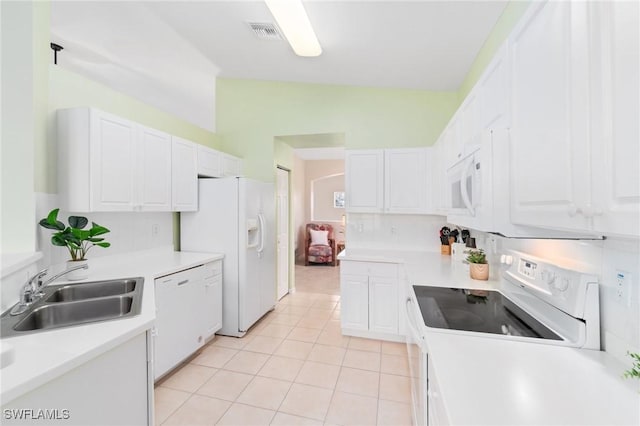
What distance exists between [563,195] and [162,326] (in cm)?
266

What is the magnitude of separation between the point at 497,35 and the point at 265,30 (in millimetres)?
1968

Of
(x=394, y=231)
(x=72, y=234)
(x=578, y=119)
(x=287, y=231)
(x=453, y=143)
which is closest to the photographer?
(x=578, y=119)

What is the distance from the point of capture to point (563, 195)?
858 mm

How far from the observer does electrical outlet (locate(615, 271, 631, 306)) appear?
3.19ft

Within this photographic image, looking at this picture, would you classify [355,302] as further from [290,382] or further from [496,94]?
[496,94]

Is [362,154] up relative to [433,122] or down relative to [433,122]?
down

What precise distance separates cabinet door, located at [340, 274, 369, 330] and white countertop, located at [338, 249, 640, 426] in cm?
→ 182

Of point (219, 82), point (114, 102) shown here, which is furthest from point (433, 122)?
point (114, 102)

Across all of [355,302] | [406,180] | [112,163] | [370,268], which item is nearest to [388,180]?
[406,180]

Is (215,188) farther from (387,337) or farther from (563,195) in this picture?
(563,195)

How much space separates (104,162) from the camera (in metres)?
2.16

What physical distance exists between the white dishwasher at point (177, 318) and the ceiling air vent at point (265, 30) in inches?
91.8

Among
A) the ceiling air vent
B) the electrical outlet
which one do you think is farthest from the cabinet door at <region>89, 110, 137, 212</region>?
the electrical outlet

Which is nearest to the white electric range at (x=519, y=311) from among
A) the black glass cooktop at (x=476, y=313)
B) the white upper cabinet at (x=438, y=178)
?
the black glass cooktop at (x=476, y=313)
